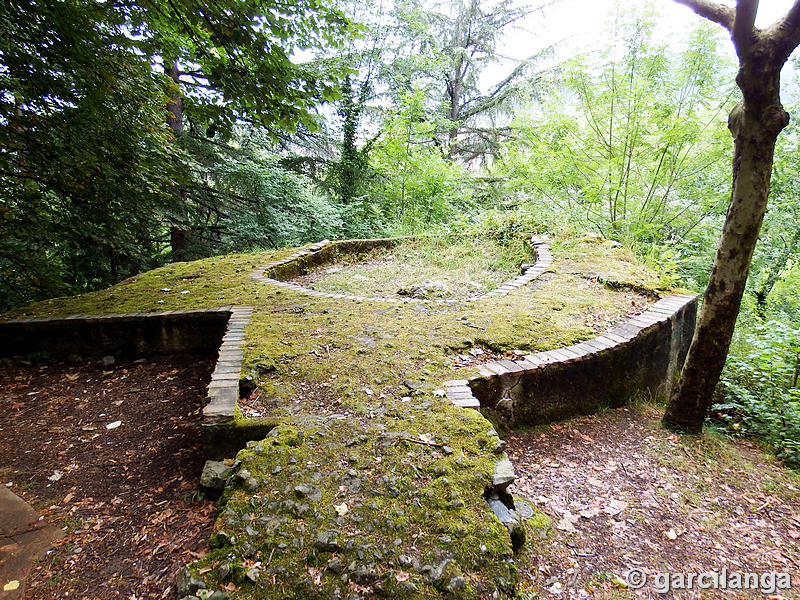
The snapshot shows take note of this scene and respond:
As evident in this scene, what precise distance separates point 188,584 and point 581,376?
97.6 inches

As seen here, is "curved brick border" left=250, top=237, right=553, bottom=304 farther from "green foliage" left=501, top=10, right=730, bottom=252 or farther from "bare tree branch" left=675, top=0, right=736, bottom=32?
"bare tree branch" left=675, top=0, right=736, bottom=32

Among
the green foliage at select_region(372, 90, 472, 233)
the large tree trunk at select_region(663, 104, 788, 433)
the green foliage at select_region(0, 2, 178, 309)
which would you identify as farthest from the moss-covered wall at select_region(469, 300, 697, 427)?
the green foliage at select_region(372, 90, 472, 233)

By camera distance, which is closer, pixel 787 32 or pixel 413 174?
pixel 787 32

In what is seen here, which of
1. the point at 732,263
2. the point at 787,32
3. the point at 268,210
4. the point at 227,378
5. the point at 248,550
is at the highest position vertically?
the point at 787,32

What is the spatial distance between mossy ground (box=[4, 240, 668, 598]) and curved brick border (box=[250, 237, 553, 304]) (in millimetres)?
401

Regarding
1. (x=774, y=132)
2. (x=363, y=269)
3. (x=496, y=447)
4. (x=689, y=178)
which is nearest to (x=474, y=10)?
(x=689, y=178)

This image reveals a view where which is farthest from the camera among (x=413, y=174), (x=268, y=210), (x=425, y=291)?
(x=413, y=174)

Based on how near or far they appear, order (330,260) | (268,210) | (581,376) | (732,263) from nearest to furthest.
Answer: (732,263) → (581,376) → (330,260) → (268,210)

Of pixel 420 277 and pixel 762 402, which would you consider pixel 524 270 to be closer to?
pixel 420 277

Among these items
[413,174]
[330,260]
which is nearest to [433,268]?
[330,260]

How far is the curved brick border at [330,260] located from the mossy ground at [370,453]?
0.40m

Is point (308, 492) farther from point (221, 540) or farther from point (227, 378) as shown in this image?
point (227, 378)

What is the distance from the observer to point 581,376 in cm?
268

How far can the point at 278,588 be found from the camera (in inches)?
45.2
